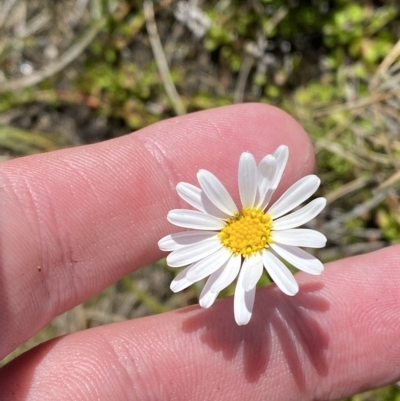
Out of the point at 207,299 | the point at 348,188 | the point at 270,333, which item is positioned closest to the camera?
the point at 207,299

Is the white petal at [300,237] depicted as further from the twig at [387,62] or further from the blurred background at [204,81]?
the twig at [387,62]

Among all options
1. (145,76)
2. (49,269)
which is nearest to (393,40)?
(145,76)

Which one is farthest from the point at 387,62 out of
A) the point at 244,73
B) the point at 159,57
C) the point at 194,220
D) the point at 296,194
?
the point at 194,220

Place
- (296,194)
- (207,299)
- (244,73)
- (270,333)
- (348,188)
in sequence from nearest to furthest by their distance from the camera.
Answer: (207,299), (296,194), (270,333), (348,188), (244,73)

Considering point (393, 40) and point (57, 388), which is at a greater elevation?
point (393, 40)

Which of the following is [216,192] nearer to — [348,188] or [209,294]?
[209,294]

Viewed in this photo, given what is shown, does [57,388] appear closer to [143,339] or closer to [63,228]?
[143,339]
